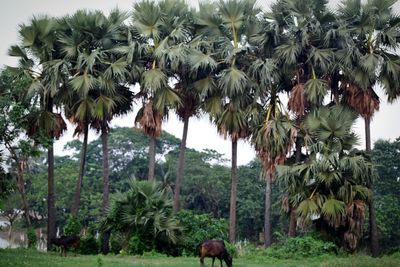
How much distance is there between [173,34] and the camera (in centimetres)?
2439

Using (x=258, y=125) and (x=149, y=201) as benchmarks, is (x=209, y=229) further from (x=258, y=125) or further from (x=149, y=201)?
(x=258, y=125)

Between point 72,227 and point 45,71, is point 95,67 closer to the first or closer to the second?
point 45,71

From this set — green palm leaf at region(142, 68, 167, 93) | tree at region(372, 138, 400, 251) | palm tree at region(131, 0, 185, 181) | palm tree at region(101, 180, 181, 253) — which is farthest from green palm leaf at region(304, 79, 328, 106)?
tree at region(372, 138, 400, 251)

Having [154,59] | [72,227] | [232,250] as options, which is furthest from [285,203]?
[72,227]

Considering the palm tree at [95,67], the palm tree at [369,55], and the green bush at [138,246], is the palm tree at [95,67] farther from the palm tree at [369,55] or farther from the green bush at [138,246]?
the palm tree at [369,55]

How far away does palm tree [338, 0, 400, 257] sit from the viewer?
23.9 metres

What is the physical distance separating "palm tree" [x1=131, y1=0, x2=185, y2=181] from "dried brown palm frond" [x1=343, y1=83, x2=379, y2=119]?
7349 millimetres

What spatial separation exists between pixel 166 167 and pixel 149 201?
85.5 feet

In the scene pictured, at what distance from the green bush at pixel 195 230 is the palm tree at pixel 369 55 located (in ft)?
21.0

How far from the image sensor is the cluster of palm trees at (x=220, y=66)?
23625mm

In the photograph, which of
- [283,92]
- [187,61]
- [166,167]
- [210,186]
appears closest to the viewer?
[187,61]

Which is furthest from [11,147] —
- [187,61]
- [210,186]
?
[210,186]

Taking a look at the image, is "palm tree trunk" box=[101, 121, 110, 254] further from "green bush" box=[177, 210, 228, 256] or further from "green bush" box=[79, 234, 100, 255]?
"green bush" box=[177, 210, 228, 256]

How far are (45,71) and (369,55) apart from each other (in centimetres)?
1324
